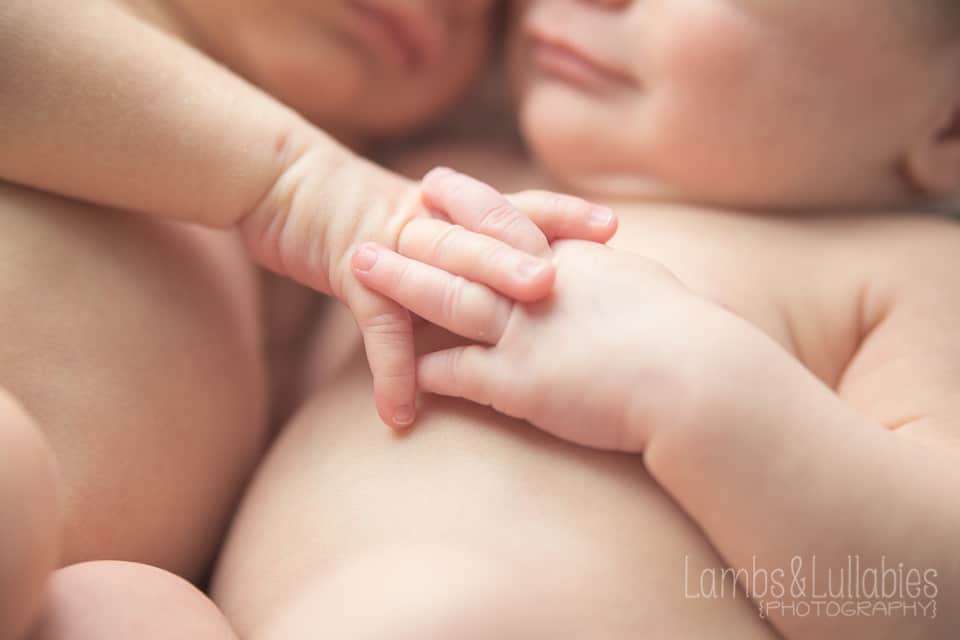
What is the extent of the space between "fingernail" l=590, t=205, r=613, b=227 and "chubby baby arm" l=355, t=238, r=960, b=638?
69mm

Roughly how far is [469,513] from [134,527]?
11.6 inches

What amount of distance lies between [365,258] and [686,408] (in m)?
0.29

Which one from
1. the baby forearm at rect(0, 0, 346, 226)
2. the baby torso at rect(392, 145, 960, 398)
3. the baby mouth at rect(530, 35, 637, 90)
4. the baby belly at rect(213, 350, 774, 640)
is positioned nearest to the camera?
the baby belly at rect(213, 350, 774, 640)

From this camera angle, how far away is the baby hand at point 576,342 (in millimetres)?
690

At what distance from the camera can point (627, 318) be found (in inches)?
28.0

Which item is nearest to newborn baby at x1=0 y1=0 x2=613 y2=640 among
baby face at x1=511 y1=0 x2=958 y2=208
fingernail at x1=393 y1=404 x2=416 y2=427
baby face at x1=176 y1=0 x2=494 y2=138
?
fingernail at x1=393 y1=404 x2=416 y2=427

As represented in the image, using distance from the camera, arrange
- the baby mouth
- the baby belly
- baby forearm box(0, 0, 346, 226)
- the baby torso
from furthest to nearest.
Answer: the baby mouth
the baby torso
baby forearm box(0, 0, 346, 226)
the baby belly

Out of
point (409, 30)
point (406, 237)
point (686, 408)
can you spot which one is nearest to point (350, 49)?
point (409, 30)

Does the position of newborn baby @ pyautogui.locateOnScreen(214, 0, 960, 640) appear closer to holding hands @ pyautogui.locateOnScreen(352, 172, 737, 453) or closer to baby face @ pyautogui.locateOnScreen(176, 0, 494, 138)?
holding hands @ pyautogui.locateOnScreen(352, 172, 737, 453)

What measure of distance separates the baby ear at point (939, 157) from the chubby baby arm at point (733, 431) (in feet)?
1.33

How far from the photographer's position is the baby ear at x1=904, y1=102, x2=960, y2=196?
0.98 metres

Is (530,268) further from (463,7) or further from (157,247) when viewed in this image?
(463,7)

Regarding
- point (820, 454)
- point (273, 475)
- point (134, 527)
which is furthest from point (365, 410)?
point (820, 454)

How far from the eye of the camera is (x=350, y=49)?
1048mm
